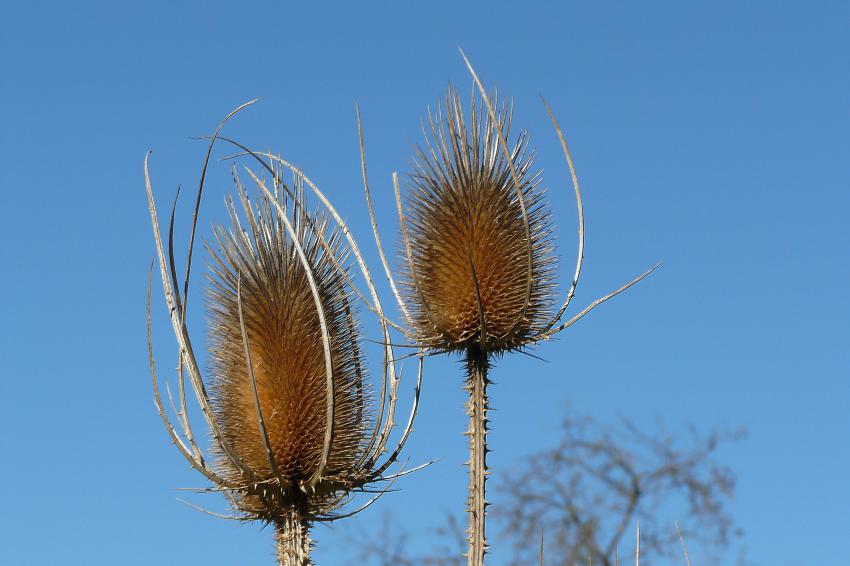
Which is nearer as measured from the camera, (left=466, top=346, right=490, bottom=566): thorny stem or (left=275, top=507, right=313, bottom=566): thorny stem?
(left=466, top=346, right=490, bottom=566): thorny stem

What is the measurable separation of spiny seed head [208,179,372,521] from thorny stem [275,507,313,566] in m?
0.09

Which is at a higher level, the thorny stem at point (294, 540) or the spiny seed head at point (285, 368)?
the spiny seed head at point (285, 368)

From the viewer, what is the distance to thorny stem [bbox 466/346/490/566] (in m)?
5.72

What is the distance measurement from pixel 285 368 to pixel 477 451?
129 centimetres

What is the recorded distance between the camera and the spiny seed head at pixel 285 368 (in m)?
6.48

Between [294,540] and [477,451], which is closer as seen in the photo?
[477,451]

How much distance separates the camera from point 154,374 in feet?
22.2

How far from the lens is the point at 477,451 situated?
19.3 ft

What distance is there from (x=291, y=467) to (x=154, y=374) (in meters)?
1.00

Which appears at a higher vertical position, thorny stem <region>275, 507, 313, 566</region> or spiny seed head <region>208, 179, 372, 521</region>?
spiny seed head <region>208, 179, 372, 521</region>

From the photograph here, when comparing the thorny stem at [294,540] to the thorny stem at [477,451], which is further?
the thorny stem at [294,540]

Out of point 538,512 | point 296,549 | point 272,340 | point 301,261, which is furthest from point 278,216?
point 538,512

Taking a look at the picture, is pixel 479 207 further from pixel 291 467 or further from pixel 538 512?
pixel 538 512

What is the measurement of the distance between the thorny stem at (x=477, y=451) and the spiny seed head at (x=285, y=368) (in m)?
0.73
